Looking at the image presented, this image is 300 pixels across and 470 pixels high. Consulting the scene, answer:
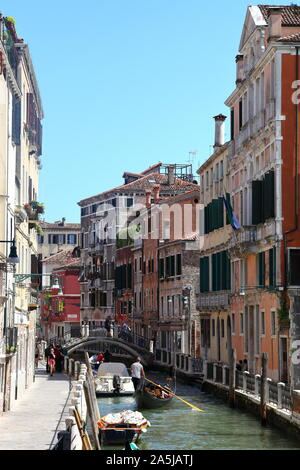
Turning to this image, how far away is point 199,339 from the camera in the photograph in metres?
53.5

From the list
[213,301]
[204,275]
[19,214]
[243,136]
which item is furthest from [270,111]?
[204,275]

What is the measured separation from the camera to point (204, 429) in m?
28.9

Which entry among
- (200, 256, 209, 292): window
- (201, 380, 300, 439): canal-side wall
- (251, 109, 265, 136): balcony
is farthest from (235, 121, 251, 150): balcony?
(201, 380, 300, 439): canal-side wall

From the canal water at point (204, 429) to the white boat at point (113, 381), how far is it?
293mm

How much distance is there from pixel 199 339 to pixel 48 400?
2365cm

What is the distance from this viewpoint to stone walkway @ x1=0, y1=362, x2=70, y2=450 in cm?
1973

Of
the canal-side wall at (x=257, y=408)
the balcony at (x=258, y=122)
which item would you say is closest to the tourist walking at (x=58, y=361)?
the canal-side wall at (x=257, y=408)

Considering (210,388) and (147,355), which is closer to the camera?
(210,388)

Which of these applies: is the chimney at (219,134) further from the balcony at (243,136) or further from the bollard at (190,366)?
the bollard at (190,366)

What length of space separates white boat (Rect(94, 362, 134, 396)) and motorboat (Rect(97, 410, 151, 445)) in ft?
41.3

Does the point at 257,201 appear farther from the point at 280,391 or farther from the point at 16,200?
the point at 280,391

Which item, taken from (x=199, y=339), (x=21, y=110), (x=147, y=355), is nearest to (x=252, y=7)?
(x=21, y=110)

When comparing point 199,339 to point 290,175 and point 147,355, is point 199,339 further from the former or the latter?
point 290,175

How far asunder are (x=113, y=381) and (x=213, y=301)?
28.0ft
